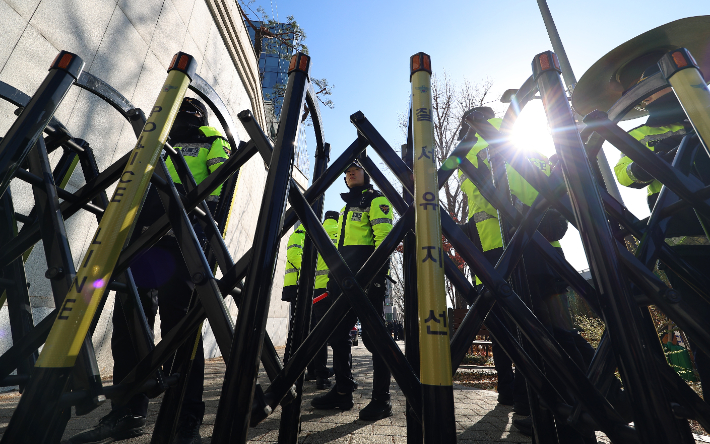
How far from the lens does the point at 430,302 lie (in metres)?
0.75

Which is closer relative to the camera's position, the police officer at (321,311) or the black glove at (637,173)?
the black glove at (637,173)

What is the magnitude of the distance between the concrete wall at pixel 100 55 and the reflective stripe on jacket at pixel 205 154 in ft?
6.04

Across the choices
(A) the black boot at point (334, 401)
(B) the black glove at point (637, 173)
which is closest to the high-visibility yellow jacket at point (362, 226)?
(A) the black boot at point (334, 401)

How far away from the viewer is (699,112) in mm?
927

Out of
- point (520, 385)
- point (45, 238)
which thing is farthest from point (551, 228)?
point (45, 238)

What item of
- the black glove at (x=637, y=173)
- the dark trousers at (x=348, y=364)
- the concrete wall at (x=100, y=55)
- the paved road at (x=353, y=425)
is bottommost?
the paved road at (x=353, y=425)

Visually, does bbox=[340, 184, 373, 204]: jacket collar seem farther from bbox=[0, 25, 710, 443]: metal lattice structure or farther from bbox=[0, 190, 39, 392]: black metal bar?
bbox=[0, 190, 39, 392]: black metal bar

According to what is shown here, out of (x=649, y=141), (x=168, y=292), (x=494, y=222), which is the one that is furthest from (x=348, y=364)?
(x=649, y=141)

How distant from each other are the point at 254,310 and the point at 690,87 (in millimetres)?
1315

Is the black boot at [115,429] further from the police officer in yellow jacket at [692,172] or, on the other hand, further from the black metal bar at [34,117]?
the police officer in yellow jacket at [692,172]

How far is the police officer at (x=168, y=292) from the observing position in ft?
5.38

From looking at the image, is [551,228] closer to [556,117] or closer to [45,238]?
[556,117]

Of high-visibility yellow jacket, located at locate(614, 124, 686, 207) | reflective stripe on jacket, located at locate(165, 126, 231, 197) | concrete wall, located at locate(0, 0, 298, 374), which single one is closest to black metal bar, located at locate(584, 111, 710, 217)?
high-visibility yellow jacket, located at locate(614, 124, 686, 207)

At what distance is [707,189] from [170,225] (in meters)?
1.71
